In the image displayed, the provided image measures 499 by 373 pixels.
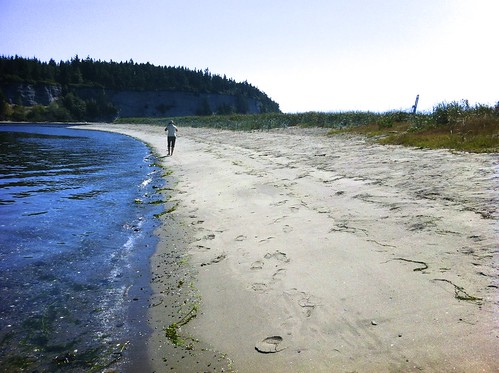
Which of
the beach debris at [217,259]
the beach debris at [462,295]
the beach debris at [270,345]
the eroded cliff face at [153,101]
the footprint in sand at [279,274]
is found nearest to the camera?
the beach debris at [270,345]

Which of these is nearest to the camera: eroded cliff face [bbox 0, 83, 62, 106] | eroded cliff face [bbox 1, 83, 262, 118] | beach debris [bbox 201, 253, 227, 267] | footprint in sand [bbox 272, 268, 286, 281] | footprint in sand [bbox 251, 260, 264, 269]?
footprint in sand [bbox 272, 268, 286, 281]

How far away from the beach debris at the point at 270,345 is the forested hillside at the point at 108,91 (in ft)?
405

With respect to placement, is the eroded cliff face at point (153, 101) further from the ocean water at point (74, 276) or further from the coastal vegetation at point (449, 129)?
the ocean water at point (74, 276)

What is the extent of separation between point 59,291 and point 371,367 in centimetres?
445

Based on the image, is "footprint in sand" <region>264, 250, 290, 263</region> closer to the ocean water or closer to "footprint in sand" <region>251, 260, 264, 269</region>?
"footprint in sand" <region>251, 260, 264, 269</region>

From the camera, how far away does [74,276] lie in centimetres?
533

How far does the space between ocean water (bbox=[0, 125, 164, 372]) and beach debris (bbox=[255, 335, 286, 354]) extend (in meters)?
1.33

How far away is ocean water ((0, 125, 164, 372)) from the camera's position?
11.6 ft

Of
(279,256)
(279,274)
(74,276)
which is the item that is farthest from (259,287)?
(74,276)

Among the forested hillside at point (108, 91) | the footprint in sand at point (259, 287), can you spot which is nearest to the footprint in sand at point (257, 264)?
the footprint in sand at point (259, 287)

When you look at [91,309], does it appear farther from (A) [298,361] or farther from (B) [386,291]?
(B) [386,291]

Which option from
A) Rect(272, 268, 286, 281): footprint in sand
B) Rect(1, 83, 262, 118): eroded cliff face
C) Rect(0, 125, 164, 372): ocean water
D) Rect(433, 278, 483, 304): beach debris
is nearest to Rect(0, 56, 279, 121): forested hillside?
Rect(1, 83, 262, 118): eroded cliff face

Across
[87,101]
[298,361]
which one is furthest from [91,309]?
[87,101]

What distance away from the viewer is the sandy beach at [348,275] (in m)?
3.11
